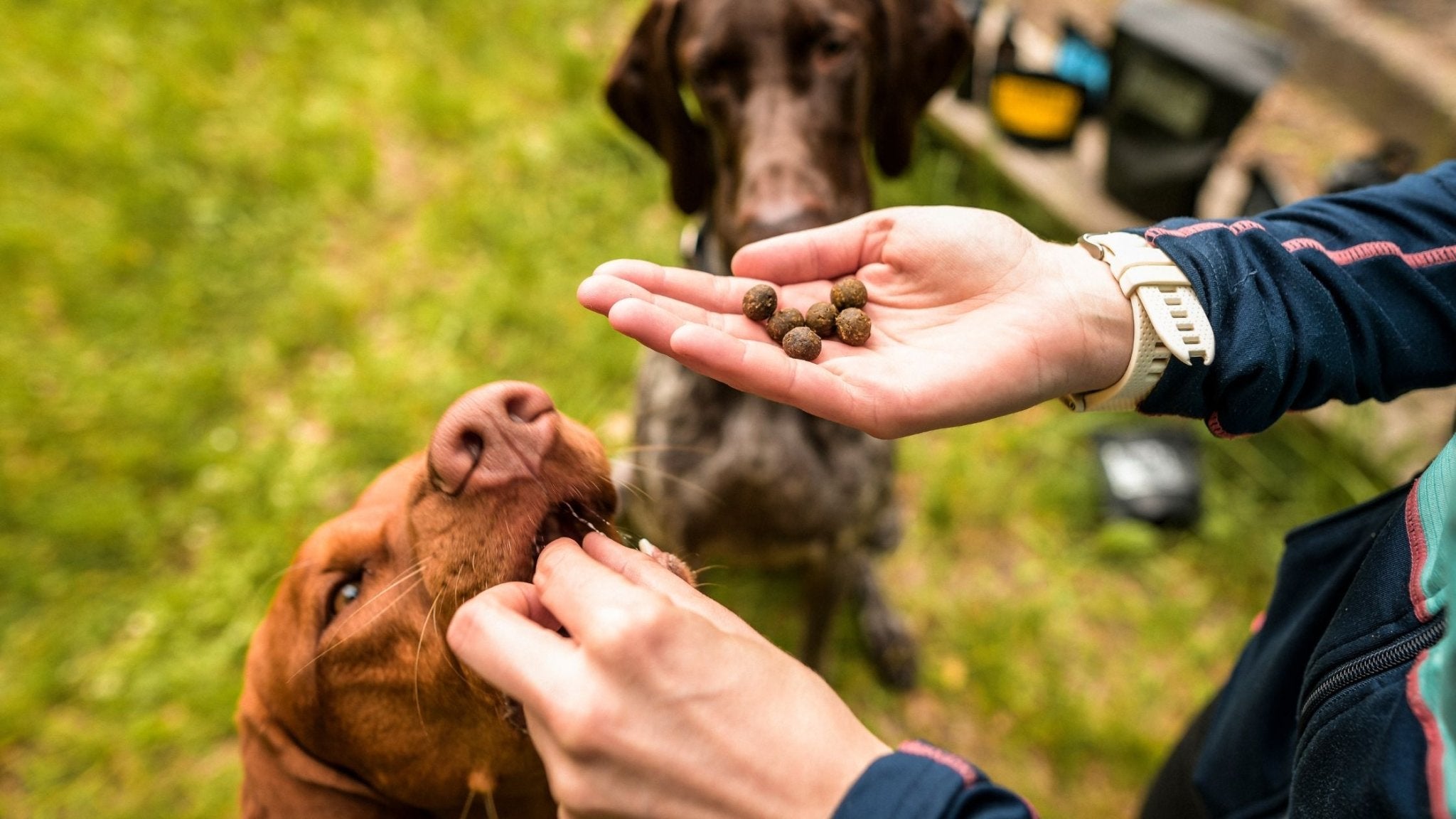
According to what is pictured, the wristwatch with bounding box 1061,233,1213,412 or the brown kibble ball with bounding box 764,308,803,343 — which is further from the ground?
the wristwatch with bounding box 1061,233,1213,412

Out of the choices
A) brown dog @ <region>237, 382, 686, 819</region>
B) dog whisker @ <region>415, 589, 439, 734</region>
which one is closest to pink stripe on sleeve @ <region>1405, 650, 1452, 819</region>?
brown dog @ <region>237, 382, 686, 819</region>

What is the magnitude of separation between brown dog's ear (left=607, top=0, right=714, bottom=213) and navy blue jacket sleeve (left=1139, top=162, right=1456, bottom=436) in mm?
1924

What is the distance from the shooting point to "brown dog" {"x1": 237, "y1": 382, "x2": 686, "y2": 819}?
1.56m

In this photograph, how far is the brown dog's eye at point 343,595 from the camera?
1884mm

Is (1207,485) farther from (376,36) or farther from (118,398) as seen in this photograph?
(376,36)

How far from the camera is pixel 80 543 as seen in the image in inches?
144

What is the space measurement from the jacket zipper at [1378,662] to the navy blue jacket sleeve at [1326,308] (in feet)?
1.85

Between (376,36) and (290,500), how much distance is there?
369cm

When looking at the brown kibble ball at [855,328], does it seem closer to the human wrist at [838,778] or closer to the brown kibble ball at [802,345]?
the brown kibble ball at [802,345]

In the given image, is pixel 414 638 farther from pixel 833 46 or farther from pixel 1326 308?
pixel 833 46

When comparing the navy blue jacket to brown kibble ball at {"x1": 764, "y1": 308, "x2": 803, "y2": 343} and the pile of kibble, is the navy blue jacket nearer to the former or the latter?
the pile of kibble

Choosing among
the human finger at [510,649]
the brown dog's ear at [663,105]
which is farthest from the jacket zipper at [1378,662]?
the brown dog's ear at [663,105]

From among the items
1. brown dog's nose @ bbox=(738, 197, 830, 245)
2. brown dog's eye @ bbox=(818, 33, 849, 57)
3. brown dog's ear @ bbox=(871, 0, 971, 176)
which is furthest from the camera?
brown dog's ear @ bbox=(871, 0, 971, 176)

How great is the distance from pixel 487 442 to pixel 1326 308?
5.22 ft
